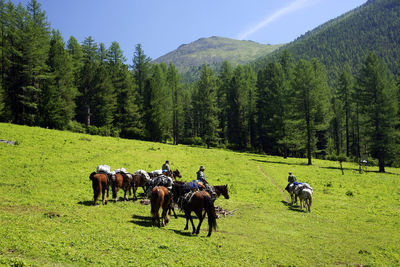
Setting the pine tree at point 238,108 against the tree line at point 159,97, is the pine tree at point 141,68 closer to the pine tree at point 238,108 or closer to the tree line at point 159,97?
the tree line at point 159,97

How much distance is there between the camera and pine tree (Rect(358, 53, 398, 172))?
44562 millimetres

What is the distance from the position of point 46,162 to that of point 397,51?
9706 inches

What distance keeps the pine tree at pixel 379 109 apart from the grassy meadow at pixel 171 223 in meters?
15.9

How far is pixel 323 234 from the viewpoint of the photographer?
15.3 metres

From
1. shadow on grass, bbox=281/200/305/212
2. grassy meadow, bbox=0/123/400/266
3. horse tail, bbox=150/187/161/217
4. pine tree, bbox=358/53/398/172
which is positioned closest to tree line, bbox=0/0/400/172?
pine tree, bbox=358/53/398/172

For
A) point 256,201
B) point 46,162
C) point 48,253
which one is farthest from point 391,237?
point 46,162

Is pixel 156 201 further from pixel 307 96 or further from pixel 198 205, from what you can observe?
pixel 307 96

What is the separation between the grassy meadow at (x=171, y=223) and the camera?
29.7 ft

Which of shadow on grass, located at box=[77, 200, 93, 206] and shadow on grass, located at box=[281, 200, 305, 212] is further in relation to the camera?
shadow on grass, located at box=[281, 200, 305, 212]

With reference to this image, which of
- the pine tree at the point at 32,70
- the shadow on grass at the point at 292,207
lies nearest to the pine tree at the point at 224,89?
the pine tree at the point at 32,70

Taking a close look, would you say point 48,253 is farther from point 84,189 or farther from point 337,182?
point 337,182

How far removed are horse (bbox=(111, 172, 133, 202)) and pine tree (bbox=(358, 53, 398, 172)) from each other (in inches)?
1784

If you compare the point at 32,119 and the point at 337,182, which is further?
the point at 32,119

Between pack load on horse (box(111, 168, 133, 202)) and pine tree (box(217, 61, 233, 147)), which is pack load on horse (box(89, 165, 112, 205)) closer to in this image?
pack load on horse (box(111, 168, 133, 202))
